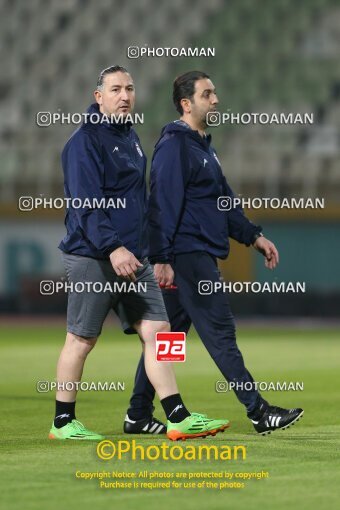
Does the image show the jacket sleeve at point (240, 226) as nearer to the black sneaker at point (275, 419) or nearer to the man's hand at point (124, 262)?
the black sneaker at point (275, 419)

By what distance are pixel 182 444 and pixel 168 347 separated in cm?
65

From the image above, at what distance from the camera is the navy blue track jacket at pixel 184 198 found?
8492 mm

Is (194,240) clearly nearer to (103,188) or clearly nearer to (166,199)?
(166,199)

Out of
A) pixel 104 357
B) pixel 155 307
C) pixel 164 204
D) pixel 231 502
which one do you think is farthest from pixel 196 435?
pixel 104 357

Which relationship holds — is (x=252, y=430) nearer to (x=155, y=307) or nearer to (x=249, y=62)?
(x=155, y=307)

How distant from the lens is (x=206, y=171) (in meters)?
8.65

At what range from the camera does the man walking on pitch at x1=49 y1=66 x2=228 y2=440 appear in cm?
799

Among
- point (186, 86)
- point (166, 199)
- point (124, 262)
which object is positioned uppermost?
point (186, 86)

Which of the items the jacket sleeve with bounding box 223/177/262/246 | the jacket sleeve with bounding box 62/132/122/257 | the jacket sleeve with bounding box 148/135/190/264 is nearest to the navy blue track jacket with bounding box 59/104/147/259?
the jacket sleeve with bounding box 62/132/122/257

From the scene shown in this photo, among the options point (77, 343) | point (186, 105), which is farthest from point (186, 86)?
point (77, 343)

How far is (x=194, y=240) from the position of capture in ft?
28.3

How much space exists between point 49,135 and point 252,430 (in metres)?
27.8

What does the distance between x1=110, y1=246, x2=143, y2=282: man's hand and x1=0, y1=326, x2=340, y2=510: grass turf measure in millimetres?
1057

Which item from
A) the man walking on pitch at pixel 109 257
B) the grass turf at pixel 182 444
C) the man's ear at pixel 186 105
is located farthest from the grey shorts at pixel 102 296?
the man's ear at pixel 186 105
